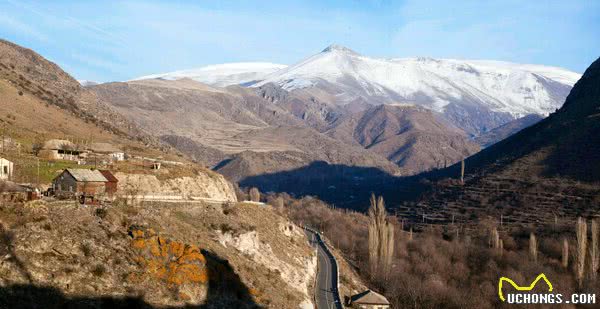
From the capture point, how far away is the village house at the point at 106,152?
5581 centimetres

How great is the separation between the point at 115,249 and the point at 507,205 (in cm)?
9784

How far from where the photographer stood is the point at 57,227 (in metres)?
25.8

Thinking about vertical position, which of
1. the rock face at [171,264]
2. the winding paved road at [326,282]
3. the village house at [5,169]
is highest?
the village house at [5,169]

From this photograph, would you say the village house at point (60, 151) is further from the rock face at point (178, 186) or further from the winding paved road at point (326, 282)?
the winding paved road at point (326, 282)

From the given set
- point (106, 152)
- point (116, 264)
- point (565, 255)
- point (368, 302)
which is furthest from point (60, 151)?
point (565, 255)

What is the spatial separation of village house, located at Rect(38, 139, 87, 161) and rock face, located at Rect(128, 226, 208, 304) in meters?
26.6

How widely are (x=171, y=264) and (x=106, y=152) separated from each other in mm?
34492

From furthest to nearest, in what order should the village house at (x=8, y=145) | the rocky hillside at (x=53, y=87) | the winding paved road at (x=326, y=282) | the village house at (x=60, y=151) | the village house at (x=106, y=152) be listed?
the rocky hillside at (x=53, y=87) < the village house at (x=106, y=152) < the village house at (x=60, y=151) < the village house at (x=8, y=145) < the winding paved road at (x=326, y=282)

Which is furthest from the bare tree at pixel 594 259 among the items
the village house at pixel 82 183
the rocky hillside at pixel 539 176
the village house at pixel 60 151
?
the village house at pixel 82 183

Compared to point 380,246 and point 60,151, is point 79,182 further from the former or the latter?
point 380,246

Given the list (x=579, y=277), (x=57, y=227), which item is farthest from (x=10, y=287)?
(x=579, y=277)

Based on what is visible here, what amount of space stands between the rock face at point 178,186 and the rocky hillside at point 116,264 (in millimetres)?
9443

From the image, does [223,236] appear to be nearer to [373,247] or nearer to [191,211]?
[191,211]

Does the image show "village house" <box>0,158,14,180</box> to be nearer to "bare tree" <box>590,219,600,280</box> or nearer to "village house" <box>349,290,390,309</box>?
"village house" <box>349,290,390,309</box>
